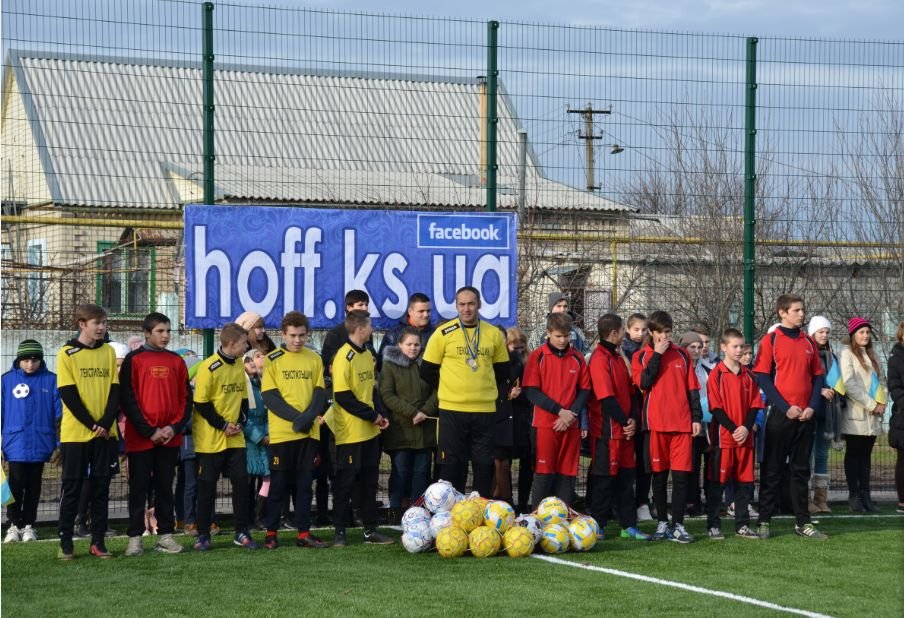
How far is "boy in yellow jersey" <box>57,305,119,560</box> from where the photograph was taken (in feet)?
30.6

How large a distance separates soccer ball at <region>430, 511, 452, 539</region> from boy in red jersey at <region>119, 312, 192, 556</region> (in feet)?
6.22

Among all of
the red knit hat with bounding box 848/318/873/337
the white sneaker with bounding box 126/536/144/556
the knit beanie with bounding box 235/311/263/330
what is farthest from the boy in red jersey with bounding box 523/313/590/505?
the red knit hat with bounding box 848/318/873/337

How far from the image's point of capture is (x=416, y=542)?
372 inches

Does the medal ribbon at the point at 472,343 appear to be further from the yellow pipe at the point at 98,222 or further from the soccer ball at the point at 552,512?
the yellow pipe at the point at 98,222

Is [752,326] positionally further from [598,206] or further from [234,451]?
[234,451]

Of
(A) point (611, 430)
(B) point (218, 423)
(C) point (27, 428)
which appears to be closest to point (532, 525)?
(A) point (611, 430)

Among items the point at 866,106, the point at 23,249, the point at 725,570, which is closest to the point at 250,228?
the point at 23,249

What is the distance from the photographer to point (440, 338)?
10.2m

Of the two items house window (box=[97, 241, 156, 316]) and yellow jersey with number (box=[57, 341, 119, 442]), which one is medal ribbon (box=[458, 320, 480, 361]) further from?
house window (box=[97, 241, 156, 316])

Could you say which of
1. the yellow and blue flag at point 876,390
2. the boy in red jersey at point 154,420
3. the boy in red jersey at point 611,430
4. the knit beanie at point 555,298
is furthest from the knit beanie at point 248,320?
the yellow and blue flag at point 876,390

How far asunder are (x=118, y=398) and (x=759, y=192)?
6.65 m

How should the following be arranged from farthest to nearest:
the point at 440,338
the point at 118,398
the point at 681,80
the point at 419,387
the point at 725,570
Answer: the point at 681,80
the point at 419,387
the point at 440,338
the point at 118,398
the point at 725,570

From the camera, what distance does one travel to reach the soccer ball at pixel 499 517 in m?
9.43

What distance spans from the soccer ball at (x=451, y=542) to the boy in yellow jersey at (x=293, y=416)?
111 cm
